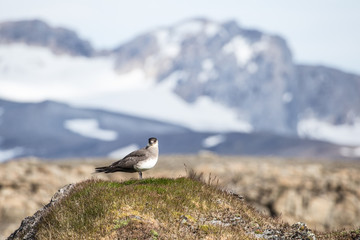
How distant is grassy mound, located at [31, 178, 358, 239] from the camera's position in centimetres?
1709

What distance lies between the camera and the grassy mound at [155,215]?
1709cm

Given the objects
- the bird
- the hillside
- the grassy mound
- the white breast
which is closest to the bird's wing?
the bird

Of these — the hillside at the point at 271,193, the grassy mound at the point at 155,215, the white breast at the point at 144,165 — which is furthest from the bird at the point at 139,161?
the hillside at the point at 271,193

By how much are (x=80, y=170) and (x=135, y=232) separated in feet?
Answer: 296

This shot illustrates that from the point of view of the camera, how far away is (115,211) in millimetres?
17875

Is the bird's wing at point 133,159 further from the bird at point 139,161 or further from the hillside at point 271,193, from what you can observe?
the hillside at point 271,193

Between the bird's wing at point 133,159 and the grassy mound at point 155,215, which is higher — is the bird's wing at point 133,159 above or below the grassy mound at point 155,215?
above

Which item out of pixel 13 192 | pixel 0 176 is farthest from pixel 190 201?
pixel 0 176

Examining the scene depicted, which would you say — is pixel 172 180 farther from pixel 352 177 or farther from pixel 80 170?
pixel 352 177

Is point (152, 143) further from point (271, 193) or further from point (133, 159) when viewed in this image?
point (271, 193)

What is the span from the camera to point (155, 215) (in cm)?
1819

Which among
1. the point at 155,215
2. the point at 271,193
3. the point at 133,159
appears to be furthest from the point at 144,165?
the point at 271,193

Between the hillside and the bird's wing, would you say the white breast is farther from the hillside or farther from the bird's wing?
the hillside

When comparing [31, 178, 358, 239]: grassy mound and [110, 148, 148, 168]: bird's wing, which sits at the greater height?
[110, 148, 148, 168]: bird's wing
